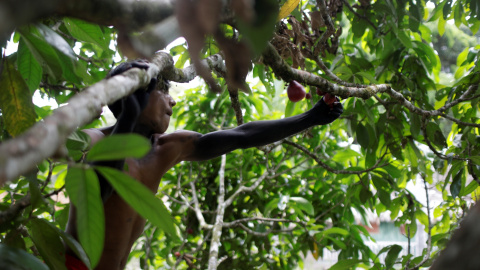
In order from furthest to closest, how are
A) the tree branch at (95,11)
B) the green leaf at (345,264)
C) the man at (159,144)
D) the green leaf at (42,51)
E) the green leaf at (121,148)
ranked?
the green leaf at (345,264) → the man at (159,144) → the green leaf at (42,51) → the green leaf at (121,148) → the tree branch at (95,11)

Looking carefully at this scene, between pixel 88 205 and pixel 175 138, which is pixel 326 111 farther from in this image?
pixel 88 205

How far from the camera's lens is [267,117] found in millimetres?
2914

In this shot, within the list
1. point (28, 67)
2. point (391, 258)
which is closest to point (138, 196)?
point (28, 67)

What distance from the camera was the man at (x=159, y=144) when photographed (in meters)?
1.26

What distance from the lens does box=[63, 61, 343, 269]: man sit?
Answer: 126 cm

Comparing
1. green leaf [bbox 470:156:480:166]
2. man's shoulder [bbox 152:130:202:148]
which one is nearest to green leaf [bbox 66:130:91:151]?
man's shoulder [bbox 152:130:202:148]

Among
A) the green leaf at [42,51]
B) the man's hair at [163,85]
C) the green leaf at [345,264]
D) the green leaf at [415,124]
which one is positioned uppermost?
the green leaf at [415,124]

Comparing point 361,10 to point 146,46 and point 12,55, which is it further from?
point 146,46

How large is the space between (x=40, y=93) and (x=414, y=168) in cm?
186

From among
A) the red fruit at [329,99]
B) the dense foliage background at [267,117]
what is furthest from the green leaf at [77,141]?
the red fruit at [329,99]

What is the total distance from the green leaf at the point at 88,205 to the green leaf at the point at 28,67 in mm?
585

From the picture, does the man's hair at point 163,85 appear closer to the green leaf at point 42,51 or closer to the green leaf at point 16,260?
the green leaf at point 42,51

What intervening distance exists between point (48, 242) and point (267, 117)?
2.13 meters

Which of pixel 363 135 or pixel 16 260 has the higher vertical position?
pixel 363 135
